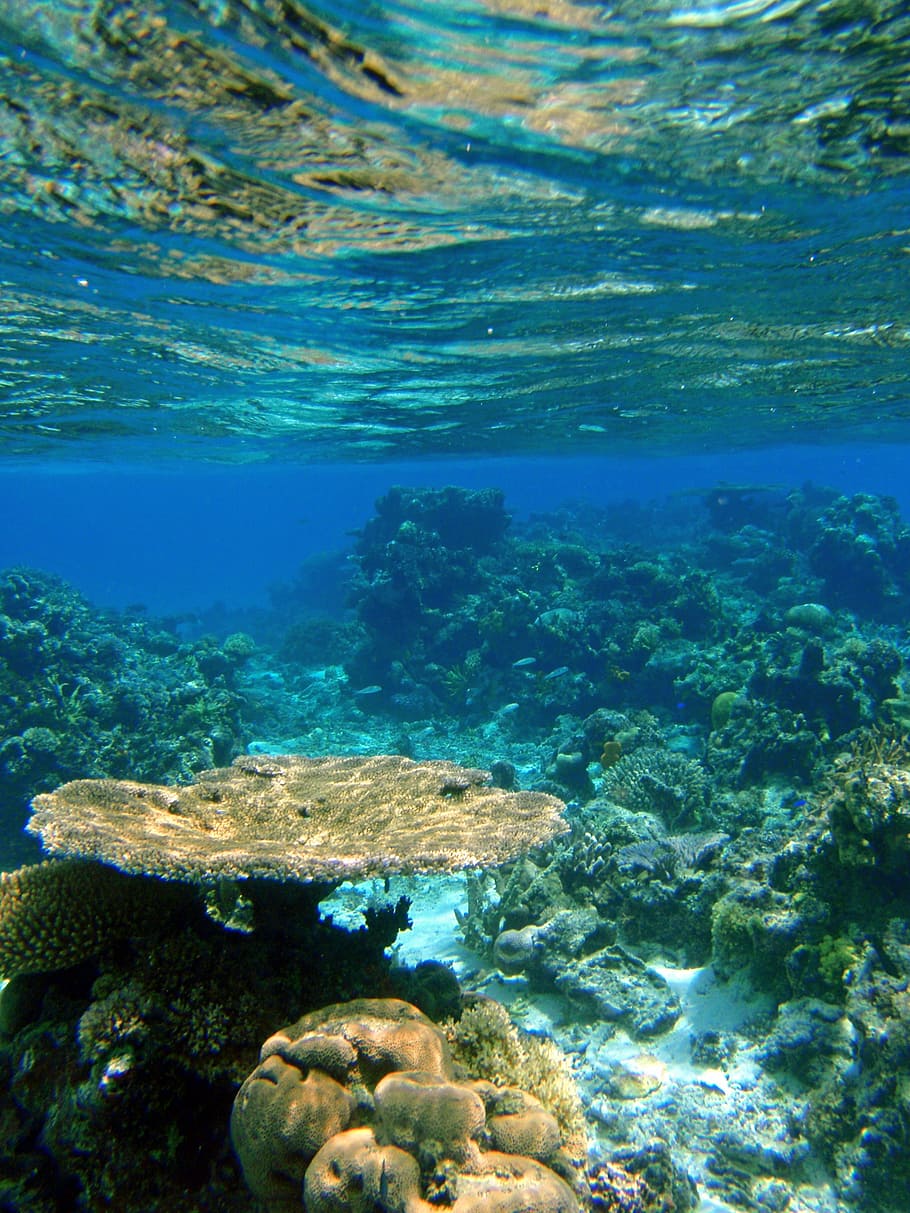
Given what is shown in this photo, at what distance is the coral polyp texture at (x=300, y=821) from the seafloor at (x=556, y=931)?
5 centimetres

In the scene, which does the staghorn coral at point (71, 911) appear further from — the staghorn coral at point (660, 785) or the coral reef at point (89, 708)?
the coral reef at point (89, 708)

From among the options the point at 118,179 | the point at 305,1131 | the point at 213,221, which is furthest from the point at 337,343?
the point at 305,1131

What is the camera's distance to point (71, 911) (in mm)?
4027

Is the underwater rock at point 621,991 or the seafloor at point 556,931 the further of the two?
the underwater rock at point 621,991

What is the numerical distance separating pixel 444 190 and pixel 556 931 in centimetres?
993

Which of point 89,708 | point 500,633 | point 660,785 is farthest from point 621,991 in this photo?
point 500,633

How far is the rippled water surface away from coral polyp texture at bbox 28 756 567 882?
23.0 feet

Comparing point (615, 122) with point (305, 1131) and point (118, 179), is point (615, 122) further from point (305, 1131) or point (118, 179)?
point (305, 1131)

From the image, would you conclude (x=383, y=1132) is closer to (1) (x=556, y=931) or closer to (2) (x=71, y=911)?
(2) (x=71, y=911)

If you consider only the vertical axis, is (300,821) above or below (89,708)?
above

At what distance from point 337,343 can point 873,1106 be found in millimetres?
16730

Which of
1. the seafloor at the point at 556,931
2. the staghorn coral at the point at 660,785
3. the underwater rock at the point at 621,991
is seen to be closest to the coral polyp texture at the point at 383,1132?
the seafloor at the point at 556,931

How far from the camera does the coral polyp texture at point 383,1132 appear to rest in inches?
114

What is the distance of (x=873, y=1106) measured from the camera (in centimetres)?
495
